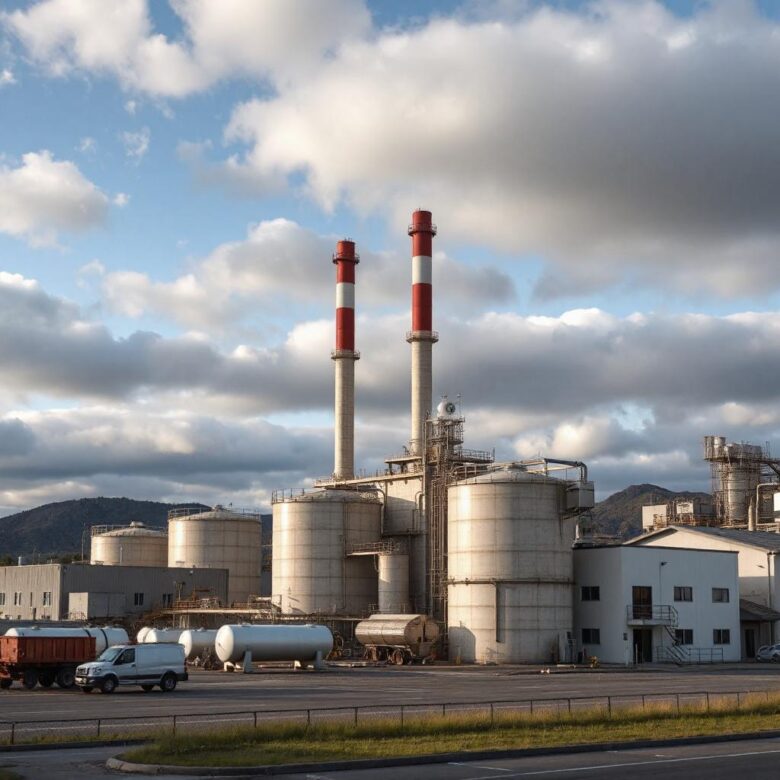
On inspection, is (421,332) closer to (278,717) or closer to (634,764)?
(278,717)

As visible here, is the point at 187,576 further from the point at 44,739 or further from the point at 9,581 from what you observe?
the point at 44,739

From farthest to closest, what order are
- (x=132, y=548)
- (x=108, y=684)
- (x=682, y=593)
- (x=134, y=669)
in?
1. (x=132, y=548)
2. (x=682, y=593)
3. (x=134, y=669)
4. (x=108, y=684)

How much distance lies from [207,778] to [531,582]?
57669mm

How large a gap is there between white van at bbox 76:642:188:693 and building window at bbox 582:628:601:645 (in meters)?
37.9

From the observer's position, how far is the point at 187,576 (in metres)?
98.2

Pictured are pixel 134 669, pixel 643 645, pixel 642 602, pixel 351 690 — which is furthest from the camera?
pixel 643 645

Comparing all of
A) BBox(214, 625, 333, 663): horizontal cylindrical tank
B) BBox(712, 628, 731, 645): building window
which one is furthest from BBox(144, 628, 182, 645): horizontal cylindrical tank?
BBox(712, 628, 731, 645): building window

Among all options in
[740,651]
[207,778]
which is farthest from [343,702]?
[740,651]

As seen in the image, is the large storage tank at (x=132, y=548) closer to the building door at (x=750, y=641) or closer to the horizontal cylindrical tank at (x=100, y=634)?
the horizontal cylindrical tank at (x=100, y=634)

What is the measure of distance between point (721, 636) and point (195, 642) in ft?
129

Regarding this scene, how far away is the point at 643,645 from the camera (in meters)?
81.9

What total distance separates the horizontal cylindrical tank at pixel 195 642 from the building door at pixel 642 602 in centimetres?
2943

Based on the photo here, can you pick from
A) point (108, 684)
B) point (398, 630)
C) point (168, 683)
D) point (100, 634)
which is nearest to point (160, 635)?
point (100, 634)

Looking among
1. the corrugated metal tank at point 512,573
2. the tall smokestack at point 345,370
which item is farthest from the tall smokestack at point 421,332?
the corrugated metal tank at point 512,573
